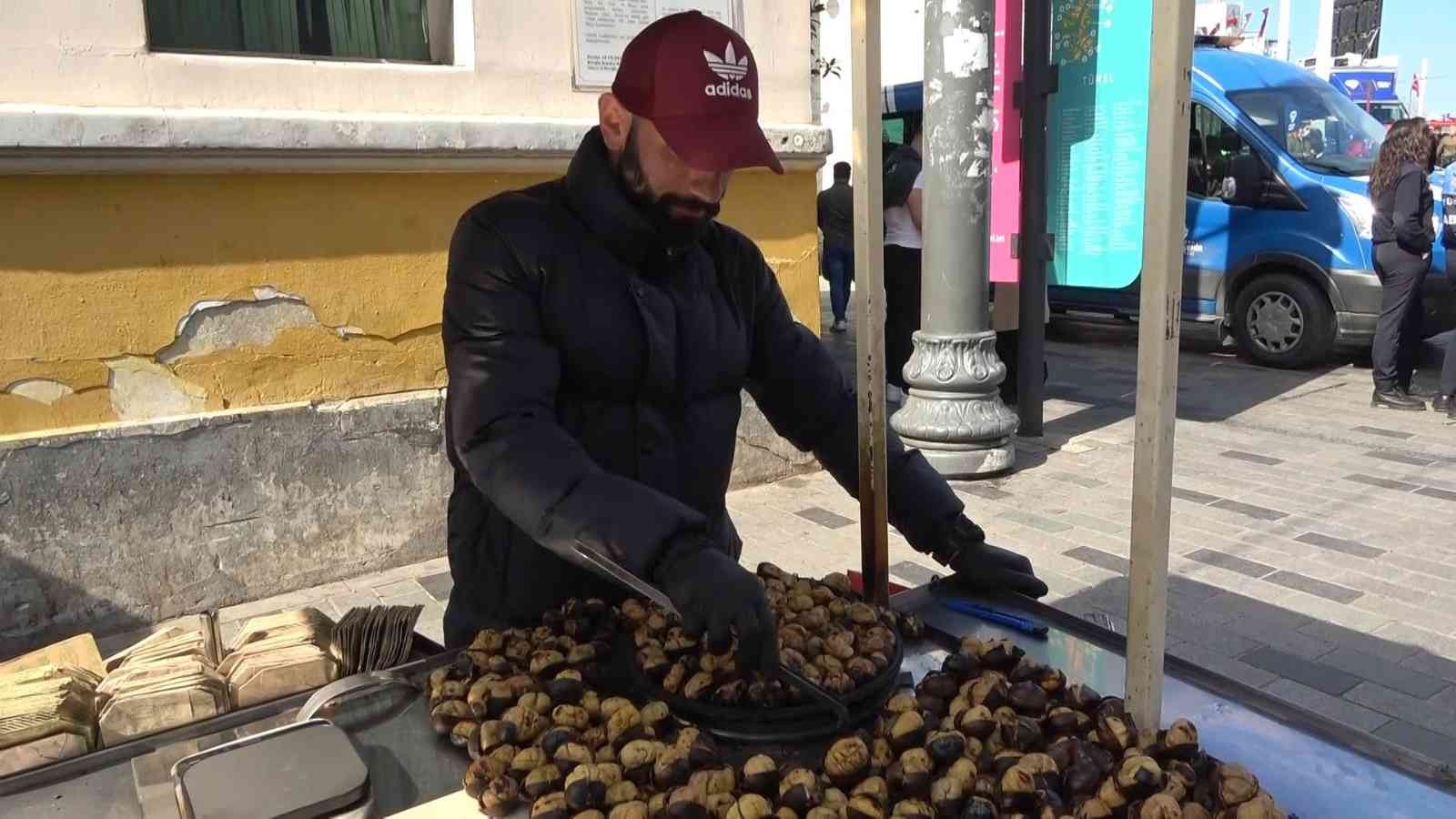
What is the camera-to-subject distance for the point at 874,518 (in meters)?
1.93

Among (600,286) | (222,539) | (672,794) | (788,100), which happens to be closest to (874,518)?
(600,286)

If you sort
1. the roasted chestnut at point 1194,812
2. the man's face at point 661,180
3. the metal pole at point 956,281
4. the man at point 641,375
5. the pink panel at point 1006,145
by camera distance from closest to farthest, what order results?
1. the roasted chestnut at point 1194,812
2. the man at point 641,375
3. the man's face at point 661,180
4. the metal pole at point 956,281
5. the pink panel at point 1006,145

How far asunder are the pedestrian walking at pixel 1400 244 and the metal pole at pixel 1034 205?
7.71ft

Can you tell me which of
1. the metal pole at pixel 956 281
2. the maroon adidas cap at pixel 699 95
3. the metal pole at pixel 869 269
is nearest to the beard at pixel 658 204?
the maroon adidas cap at pixel 699 95

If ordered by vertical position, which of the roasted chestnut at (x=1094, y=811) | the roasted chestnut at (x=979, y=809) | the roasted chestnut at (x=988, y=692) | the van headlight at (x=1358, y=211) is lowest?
the roasted chestnut at (x=1094, y=811)

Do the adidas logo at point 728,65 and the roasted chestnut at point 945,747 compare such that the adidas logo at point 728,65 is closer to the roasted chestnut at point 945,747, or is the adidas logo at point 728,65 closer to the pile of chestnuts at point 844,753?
the pile of chestnuts at point 844,753

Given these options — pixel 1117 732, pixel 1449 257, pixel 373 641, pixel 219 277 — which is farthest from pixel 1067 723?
pixel 1449 257

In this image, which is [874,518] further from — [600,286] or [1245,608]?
[1245,608]

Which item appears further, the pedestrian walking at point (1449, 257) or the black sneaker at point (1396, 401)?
the black sneaker at point (1396, 401)

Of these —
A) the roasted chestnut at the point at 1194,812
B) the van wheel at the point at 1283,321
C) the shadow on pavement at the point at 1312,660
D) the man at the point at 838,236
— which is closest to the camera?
the roasted chestnut at the point at 1194,812

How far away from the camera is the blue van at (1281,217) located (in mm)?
8062

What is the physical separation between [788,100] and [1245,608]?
297 centimetres

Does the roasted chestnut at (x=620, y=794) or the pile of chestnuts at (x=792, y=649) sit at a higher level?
the pile of chestnuts at (x=792, y=649)

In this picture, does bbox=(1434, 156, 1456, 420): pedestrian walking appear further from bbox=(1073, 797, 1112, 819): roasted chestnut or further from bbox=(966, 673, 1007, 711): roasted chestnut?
bbox=(1073, 797, 1112, 819): roasted chestnut
